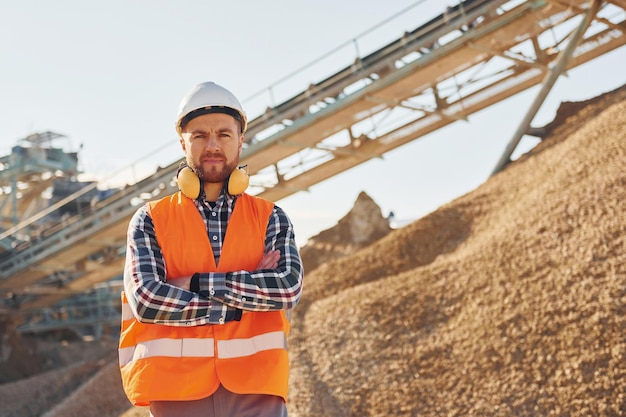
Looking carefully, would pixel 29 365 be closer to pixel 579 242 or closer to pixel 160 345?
pixel 579 242

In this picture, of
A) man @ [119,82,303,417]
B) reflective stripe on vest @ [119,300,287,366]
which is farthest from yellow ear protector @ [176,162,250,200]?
reflective stripe on vest @ [119,300,287,366]

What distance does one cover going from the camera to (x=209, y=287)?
257cm

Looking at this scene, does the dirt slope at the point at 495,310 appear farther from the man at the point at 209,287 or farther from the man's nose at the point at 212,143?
the man's nose at the point at 212,143

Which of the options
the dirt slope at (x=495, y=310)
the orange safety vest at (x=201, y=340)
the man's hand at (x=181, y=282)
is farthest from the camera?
the dirt slope at (x=495, y=310)

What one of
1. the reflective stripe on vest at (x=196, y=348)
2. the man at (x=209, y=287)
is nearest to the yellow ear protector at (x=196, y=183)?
the man at (x=209, y=287)

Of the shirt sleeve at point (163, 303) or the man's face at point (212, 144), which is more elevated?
the man's face at point (212, 144)

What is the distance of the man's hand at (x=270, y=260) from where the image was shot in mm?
2729

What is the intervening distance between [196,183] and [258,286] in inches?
21.3

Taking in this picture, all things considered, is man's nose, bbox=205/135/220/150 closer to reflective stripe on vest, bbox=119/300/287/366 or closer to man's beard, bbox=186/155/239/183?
man's beard, bbox=186/155/239/183

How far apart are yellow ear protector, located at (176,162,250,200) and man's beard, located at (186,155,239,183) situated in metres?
0.02

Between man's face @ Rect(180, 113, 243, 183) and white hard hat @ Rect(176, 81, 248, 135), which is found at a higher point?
white hard hat @ Rect(176, 81, 248, 135)

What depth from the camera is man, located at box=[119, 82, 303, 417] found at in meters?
2.51

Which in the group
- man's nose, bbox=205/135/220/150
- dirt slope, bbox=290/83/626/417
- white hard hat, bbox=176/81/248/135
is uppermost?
white hard hat, bbox=176/81/248/135

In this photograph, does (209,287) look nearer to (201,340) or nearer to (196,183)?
(201,340)
